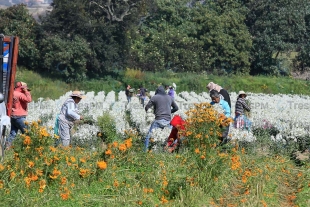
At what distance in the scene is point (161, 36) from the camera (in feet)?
174

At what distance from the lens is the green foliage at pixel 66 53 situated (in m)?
43.0

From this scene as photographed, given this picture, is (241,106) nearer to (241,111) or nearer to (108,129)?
(241,111)

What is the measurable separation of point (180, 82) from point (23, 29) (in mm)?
12106

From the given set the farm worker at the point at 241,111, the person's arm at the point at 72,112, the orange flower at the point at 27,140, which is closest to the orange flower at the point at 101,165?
the orange flower at the point at 27,140

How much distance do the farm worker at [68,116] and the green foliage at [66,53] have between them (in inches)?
1255

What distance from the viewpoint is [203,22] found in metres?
54.2

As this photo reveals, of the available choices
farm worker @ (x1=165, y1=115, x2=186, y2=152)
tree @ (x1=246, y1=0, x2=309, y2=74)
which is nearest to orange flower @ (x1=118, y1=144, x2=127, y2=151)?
farm worker @ (x1=165, y1=115, x2=186, y2=152)

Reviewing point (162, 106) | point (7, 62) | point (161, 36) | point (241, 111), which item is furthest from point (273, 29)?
point (7, 62)

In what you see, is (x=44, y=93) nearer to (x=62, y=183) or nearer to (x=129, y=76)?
(x=129, y=76)

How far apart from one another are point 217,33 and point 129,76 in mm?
9399

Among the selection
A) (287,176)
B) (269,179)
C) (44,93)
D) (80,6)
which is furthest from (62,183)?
(80,6)

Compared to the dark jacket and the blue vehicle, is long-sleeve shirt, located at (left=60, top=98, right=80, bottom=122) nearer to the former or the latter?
the blue vehicle

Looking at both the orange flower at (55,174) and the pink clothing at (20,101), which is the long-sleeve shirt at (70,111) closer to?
the pink clothing at (20,101)

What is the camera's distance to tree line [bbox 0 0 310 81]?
44.8 m
